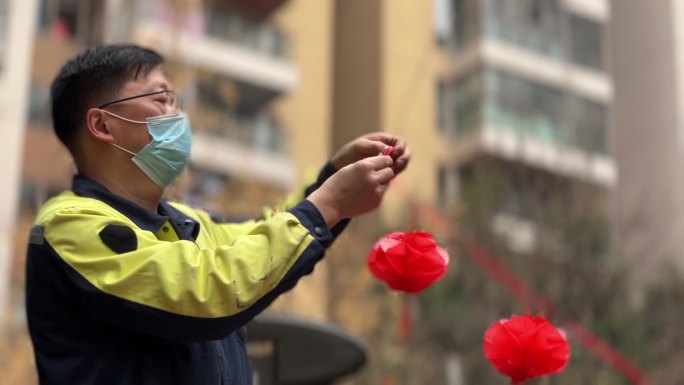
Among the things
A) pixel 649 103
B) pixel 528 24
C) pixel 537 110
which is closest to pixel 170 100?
pixel 537 110

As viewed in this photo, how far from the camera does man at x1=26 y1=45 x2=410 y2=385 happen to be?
3.12 m

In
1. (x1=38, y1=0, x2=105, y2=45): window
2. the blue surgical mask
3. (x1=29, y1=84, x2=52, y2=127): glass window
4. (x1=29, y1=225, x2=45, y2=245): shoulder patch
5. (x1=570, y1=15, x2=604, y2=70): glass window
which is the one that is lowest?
(x1=29, y1=84, x2=52, y2=127): glass window

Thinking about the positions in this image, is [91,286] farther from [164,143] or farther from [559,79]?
[559,79]

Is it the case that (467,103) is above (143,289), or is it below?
below

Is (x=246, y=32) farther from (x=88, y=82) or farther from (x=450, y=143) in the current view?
(x=88, y=82)

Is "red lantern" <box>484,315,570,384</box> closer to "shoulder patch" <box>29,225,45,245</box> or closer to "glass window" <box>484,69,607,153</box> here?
"shoulder patch" <box>29,225,45,245</box>

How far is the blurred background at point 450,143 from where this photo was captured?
19469mm

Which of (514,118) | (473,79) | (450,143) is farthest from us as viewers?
(450,143)

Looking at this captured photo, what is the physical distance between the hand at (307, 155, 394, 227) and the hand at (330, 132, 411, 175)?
0.82 ft

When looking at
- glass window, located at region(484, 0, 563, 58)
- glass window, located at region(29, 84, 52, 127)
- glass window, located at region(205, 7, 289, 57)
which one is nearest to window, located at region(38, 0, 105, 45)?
glass window, located at region(29, 84, 52, 127)

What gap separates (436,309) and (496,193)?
3174 millimetres

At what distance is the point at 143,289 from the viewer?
3.12 m

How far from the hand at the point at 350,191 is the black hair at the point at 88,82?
71cm

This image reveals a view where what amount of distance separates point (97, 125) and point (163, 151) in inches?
7.5
